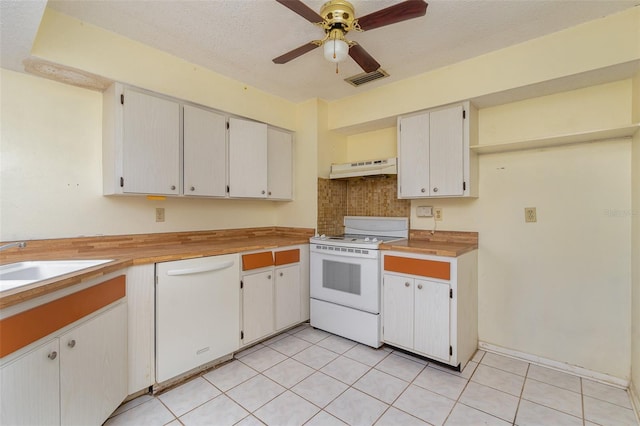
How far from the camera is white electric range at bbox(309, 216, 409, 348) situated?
8.15 ft

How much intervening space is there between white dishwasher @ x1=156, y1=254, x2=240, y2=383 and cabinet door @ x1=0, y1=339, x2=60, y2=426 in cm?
63

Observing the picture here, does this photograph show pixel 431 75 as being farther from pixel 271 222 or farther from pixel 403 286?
pixel 271 222

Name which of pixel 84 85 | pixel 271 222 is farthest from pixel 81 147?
pixel 271 222

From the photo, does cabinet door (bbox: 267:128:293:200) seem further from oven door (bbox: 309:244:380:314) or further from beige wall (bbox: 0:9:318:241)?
oven door (bbox: 309:244:380:314)

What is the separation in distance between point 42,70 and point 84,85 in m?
0.23

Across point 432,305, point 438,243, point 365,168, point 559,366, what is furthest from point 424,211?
point 559,366

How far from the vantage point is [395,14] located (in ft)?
4.82

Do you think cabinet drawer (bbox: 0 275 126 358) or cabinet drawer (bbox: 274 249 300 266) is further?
cabinet drawer (bbox: 274 249 300 266)

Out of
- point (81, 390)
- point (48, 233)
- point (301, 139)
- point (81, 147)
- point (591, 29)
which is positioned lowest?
point (81, 390)

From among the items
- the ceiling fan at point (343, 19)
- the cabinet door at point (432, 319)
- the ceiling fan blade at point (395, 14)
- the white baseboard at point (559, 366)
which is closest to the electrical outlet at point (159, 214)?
the ceiling fan at point (343, 19)

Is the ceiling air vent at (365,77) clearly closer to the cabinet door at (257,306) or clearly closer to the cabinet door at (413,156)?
the cabinet door at (413,156)

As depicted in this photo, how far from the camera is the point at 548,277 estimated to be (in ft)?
7.43

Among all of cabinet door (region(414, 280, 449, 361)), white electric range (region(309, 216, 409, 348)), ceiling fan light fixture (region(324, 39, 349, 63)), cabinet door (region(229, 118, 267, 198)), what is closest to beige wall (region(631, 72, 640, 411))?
cabinet door (region(414, 280, 449, 361))

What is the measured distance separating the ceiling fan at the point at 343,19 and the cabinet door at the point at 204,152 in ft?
3.42
